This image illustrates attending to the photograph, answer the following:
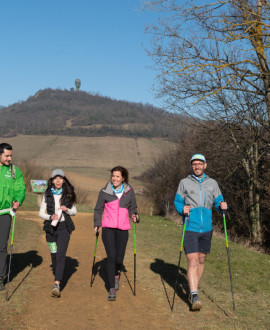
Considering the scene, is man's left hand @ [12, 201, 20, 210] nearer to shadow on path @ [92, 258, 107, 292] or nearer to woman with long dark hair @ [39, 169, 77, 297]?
woman with long dark hair @ [39, 169, 77, 297]

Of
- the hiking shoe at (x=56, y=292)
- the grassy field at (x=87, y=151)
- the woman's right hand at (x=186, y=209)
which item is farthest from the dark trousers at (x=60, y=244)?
the grassy field at (x=87, y=151)

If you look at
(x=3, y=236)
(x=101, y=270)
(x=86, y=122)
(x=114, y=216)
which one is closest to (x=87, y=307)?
(x=114, y=216)

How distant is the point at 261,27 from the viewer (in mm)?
12781

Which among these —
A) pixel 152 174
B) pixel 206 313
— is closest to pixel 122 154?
pixel 152 174

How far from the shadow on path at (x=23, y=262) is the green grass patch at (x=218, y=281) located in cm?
213

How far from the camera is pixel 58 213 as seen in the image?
7023mm

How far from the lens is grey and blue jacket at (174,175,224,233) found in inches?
249

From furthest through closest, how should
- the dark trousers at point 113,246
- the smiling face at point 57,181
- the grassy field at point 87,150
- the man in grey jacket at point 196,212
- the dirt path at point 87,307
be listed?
the grassy field at point 87,150 < the smiling face at point 57,181 < the dark trousers at point 113,246 < the man in grey jacket at point 196,212 < the dirt path at point 87,307

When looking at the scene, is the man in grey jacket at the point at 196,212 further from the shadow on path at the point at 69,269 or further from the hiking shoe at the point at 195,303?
the shadow on path at the point at 69,269

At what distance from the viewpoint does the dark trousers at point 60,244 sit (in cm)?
695

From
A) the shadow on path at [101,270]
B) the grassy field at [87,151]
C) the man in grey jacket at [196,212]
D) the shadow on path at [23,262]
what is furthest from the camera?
the grassy field at [87,151]

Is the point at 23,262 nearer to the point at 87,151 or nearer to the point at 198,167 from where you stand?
the point at 198,167

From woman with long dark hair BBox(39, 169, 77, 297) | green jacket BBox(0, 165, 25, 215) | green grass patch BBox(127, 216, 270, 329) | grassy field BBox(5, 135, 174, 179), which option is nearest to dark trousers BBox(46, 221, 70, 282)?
woman with long dark hair BBox(39, 169, 77, 297)

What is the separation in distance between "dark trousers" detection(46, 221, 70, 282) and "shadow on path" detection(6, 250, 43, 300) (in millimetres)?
1047
